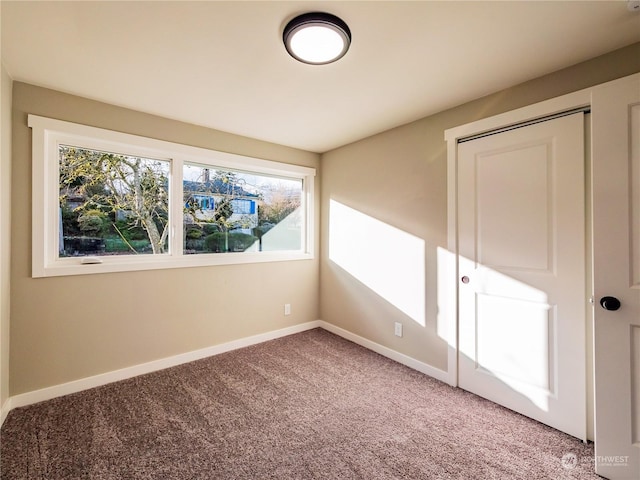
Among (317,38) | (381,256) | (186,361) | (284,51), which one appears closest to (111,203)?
(186,361)

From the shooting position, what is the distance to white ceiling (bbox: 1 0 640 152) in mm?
1478

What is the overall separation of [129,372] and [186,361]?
19.0 inches

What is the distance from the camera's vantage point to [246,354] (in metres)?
3.16

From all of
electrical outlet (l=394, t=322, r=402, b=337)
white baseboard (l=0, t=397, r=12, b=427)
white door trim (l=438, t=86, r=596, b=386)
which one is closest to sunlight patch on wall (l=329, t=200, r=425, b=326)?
electrical outlet (l=394, t=322, r=402, b=337)

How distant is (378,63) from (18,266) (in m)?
2.95

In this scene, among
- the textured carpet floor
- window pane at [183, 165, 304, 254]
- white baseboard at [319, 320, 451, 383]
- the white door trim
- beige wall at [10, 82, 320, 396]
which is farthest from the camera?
window pane at [183, 165, 304, 254]

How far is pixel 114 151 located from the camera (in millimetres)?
2652

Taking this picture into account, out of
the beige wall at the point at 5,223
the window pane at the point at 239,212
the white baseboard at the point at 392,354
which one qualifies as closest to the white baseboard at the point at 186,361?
the white baseboard at the point at 392,354

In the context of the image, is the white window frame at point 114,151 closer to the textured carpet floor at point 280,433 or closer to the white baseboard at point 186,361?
the white baseboard at point 186,361

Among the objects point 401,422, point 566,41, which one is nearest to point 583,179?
point 566,41

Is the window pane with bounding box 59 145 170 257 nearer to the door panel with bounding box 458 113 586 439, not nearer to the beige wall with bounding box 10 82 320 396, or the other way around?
the beige wall with bounding box 10 82 320 396

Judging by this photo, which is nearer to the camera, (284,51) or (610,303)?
(610,303)

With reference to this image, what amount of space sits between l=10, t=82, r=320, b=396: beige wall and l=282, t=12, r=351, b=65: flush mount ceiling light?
67.5 inches

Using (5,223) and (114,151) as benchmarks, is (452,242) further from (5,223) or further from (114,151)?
(5,223)
